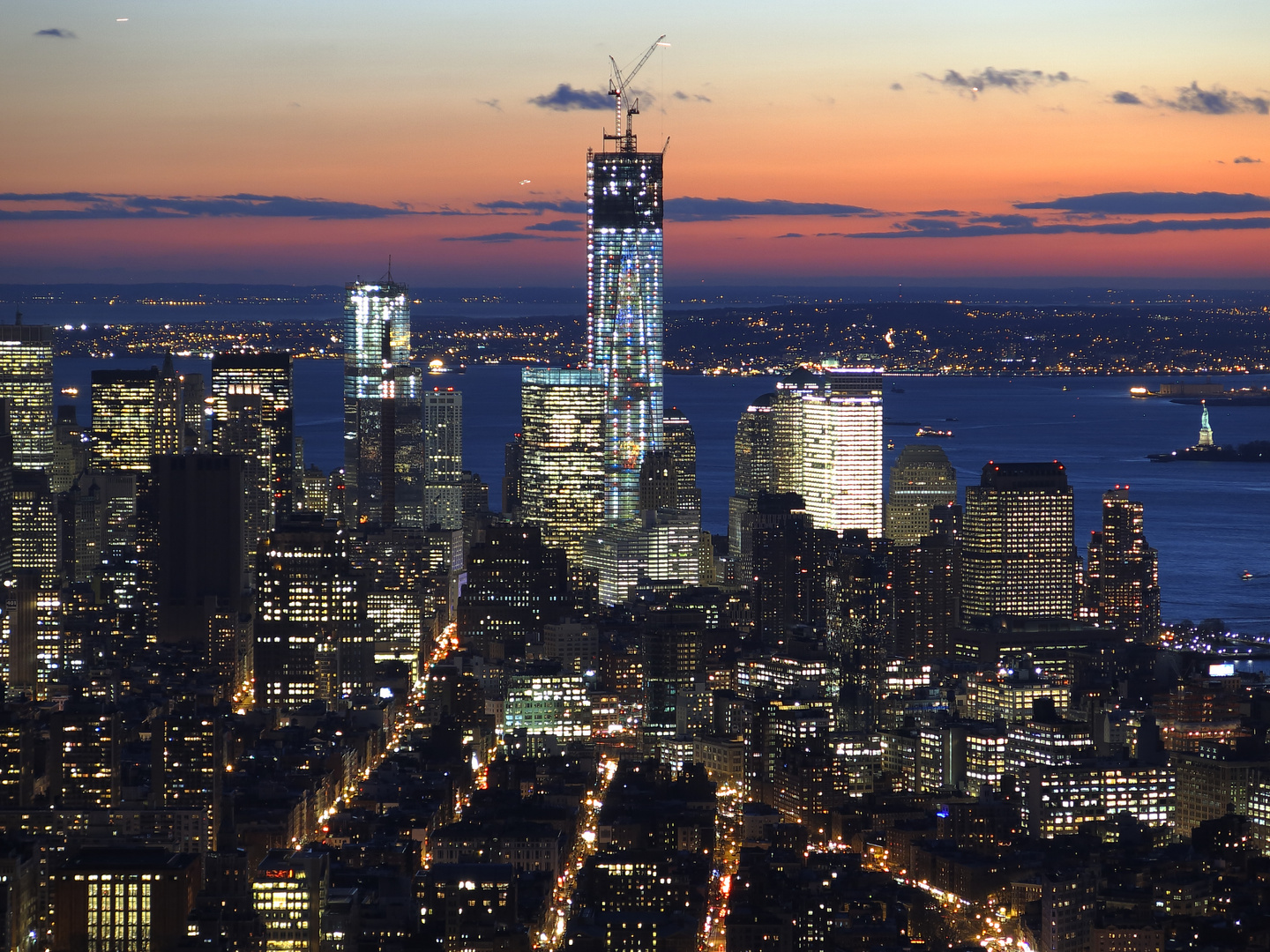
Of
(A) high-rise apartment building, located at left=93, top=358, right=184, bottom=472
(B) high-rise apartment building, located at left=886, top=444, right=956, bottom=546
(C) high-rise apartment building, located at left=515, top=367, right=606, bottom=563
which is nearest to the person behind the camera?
(C) high-rise apartment building, located at left=515, top=367, right=606, bottom=563

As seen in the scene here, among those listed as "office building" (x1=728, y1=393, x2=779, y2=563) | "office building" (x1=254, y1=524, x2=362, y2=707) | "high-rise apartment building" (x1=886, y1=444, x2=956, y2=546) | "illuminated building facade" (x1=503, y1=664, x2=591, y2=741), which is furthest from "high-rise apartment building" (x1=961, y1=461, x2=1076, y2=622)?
"office building" (x1=728, y1=393, x2=779, y2=563)

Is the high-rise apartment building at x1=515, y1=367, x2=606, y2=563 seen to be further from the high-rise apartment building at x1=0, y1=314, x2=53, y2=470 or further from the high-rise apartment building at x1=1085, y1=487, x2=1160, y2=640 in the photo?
the high-rise apartment building at x1=1085, y1=487, x2=1160, y2=640

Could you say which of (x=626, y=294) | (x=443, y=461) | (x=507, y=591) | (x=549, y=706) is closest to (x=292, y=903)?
(x=549, y=706)

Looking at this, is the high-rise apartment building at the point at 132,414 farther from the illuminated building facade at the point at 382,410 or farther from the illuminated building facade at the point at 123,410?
the illuminated building facade at the point at 382,410

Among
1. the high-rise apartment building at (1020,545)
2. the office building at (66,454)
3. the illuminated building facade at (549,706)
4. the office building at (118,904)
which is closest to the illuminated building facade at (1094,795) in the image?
the illuminated building facade at (549,706)

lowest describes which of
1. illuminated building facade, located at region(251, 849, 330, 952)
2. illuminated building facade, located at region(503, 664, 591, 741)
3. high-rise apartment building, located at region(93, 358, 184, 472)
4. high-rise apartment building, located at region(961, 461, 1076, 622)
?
illuminated building facade, located at region(503, 664, 591, 741)

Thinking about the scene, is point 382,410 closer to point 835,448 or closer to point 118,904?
point 835,448

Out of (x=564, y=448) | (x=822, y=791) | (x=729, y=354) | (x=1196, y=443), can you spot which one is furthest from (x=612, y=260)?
(x=822, y=791)
